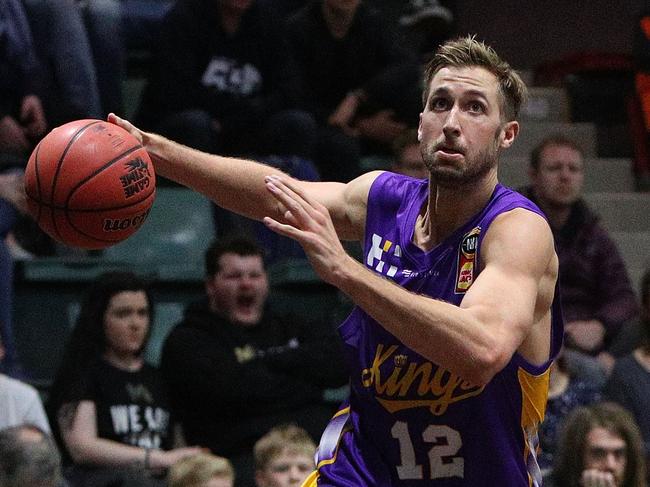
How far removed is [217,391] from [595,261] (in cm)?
244

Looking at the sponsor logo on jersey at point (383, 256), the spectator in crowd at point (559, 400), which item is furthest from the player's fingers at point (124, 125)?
the spectator in crowd at point (559, 400)

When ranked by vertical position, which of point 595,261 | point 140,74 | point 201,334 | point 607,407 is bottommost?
point 607,407

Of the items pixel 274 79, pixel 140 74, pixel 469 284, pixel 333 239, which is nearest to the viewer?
pixel 333 239

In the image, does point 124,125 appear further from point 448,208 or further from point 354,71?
point 354,71

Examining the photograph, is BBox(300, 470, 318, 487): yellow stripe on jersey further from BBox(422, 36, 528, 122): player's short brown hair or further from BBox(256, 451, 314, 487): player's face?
BBox(256, 451, 314, 487): player's face

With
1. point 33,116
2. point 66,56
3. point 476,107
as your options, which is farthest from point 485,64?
point 66,56

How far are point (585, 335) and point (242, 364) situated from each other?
1.99 meters

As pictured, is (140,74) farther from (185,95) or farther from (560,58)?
(560,58)

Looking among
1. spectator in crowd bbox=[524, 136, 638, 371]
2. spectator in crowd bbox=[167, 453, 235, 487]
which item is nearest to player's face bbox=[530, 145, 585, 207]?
spectator in crowd bbox=[524, 136, 638, 371]

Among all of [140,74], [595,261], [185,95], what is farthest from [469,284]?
[140,74]

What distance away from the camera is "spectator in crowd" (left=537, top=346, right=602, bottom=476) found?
6.52 metres

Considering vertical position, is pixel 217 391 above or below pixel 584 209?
below

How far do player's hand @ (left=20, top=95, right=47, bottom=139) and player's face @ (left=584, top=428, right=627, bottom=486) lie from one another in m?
3.41

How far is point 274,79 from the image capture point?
26.8ft
